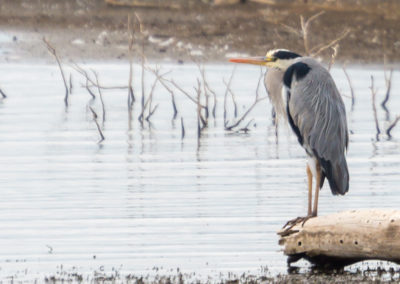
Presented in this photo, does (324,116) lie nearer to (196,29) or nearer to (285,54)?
(285,54)

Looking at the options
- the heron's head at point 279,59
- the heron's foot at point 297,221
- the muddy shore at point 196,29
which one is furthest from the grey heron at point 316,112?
the muddy shore at point 196,29

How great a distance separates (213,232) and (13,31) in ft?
54.0

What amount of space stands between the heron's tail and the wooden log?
629 mm

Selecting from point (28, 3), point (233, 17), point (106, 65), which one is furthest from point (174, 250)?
point (28, 3)

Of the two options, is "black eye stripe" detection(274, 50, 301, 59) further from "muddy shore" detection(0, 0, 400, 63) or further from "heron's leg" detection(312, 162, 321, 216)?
"muddy shore" detection(0, 0, 400, 63)

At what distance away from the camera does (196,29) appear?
2506 cm

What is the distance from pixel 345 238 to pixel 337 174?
122 cm

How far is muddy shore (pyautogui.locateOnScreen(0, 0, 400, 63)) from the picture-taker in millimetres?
23578

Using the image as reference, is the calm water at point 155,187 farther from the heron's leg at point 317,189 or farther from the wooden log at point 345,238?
the heron's leg at point 317,189

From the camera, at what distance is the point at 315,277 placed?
8266 millimetres

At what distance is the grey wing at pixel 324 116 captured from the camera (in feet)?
31.0

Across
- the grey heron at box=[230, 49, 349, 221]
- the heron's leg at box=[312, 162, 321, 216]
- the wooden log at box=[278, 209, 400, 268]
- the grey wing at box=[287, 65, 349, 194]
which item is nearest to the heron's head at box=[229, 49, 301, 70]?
the grey heron at box=[230, 49, 349, 221]

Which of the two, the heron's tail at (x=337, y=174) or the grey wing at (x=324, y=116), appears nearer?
the heron's tail at (x=337, y=174)

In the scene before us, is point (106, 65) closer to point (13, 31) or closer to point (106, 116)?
point (13, 31)
